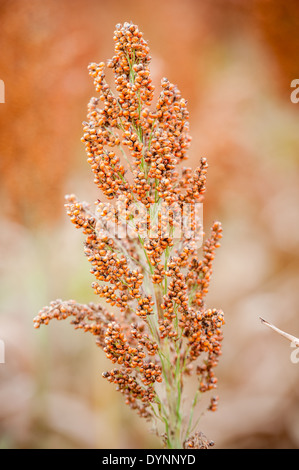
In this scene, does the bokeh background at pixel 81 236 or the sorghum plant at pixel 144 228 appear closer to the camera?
the sorghum plant at pixel 144 228

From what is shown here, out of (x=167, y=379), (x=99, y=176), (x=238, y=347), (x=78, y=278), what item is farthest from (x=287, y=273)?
(x=99, y=176)

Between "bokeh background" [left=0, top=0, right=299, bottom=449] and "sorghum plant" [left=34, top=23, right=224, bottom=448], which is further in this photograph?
"bokeh background" [left=0, top=0, right=299, bottom=449]

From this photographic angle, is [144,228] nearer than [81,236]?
Yes

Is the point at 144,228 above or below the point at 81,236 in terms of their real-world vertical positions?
below

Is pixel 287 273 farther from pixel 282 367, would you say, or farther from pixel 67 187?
pixel 67 187
